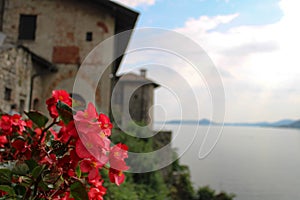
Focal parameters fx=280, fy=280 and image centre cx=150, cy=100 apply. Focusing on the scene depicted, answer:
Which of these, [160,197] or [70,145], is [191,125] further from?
[160,197]

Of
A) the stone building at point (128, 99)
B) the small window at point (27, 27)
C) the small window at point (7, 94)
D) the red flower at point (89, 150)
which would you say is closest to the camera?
the red flower at point (89, 150)

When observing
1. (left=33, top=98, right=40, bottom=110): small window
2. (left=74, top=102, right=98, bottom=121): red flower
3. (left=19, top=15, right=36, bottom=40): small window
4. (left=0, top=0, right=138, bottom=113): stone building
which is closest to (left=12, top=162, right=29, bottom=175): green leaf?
(left=74, top=102, right=98, bottom=121): red flower

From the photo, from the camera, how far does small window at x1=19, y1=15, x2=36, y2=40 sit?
797cm

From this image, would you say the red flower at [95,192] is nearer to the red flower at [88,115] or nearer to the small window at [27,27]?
the red flower at [88,115]

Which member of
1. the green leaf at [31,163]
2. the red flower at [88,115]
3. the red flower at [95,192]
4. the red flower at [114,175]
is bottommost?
the red flower at [95,192]

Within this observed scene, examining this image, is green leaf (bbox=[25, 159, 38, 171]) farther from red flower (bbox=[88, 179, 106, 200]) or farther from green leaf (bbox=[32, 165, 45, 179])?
red flower (bbox=[88, 179, 106, 200])

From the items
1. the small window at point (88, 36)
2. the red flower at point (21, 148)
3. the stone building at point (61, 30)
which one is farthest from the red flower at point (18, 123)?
A: the small window at point (88, 36)

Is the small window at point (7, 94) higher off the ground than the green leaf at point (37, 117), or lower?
higher

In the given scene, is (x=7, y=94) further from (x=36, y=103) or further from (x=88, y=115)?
(x=88, y=115)

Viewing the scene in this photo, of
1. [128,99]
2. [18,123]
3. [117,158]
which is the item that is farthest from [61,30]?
[117,158]

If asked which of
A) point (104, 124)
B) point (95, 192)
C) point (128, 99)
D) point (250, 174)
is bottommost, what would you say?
point (250, 174)

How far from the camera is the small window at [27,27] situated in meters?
7.97

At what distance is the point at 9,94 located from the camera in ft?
17.4

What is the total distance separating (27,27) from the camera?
26.2ft
